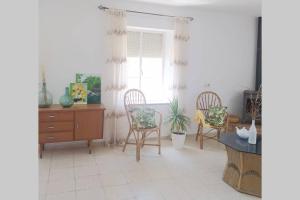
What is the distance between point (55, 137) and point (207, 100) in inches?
115

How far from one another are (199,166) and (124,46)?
2.23m

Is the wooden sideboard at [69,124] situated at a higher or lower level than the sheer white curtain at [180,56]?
lower

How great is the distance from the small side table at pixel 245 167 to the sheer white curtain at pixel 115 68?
1953mm

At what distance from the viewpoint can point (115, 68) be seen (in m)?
3.97

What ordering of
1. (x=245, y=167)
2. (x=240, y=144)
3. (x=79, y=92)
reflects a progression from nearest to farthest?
(x=245, y=167) < (x=240, y=144) < (x=79, y=92)

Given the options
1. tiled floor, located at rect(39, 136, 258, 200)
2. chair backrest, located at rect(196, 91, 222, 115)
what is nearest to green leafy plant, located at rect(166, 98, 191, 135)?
tiled floor, located at rect(39, 136, 258, 200)

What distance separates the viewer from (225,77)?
504 cm

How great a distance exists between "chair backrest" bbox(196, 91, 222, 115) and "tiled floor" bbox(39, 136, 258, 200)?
3.16 feet

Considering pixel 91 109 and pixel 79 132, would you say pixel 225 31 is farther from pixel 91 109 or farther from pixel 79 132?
pixel 79 132

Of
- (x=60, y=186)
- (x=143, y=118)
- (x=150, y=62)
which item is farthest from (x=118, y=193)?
(x=150, y=62)

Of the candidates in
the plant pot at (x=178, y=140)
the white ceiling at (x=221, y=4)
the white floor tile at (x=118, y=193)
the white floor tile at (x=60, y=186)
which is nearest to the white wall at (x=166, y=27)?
the white ceiling at (x=221, y=4)

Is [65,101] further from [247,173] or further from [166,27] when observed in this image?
[247,173]

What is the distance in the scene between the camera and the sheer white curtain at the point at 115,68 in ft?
12.8

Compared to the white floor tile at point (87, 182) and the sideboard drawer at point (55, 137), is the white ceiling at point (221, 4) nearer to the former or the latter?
the sideboard drawer at point (55, 137)
